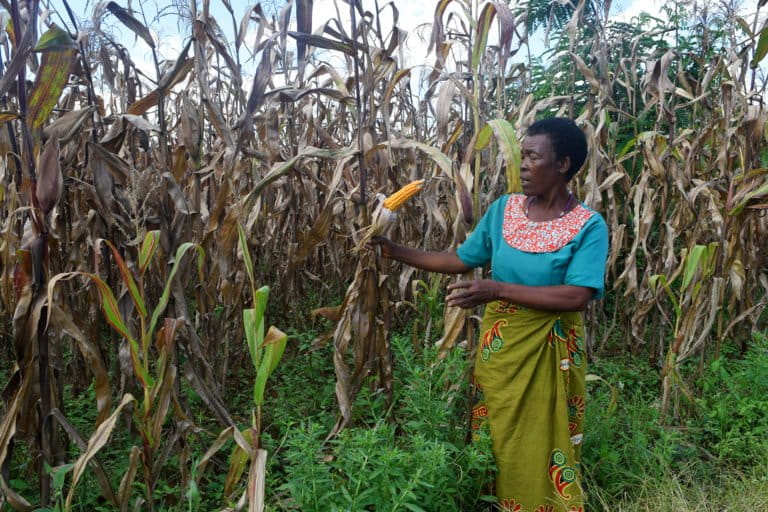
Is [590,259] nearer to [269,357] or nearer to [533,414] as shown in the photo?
[533,414]

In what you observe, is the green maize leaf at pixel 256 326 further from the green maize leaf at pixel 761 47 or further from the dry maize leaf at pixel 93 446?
the green maize leaf at pixel 761 47

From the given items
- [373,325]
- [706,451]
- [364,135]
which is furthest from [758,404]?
[364,135]

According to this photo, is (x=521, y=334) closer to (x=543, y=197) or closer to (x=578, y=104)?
(x=543, y=197)

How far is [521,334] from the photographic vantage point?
213 centimetres

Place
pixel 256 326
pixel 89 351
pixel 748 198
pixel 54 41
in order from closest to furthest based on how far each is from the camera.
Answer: pixel 54 41
pixel 256 326
pixel 89 351
pixel 748 198

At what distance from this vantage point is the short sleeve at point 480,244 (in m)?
2.22

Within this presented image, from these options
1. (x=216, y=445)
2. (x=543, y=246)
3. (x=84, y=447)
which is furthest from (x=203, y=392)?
(x=543, y=246)

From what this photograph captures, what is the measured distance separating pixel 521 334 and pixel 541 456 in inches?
17.8

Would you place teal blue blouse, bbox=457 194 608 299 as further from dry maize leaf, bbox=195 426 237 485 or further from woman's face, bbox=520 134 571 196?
dry maize leaf, bbox=195 426 237 485

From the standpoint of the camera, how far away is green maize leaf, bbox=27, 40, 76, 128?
5.05 feet

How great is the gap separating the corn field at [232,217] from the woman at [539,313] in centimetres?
12

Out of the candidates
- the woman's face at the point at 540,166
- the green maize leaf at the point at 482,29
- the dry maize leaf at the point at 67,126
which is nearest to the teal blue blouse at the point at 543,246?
the woman's face at the point at 540,166

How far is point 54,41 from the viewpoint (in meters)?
1.49

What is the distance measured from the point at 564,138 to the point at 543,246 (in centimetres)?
38
